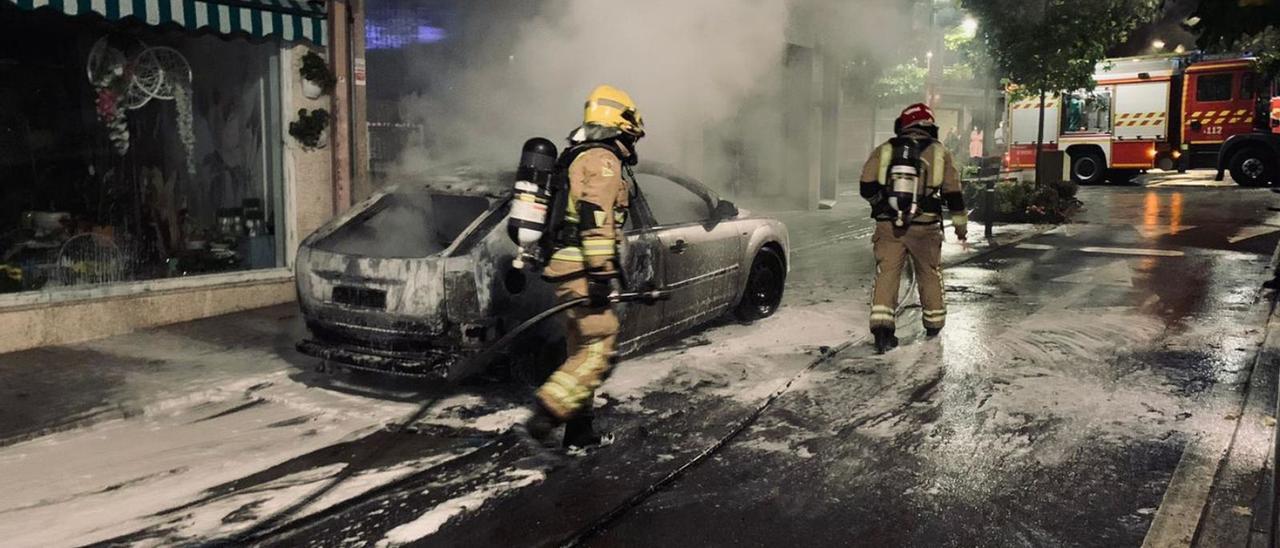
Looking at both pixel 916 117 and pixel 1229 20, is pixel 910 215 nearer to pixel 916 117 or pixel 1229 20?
pixel 916 117

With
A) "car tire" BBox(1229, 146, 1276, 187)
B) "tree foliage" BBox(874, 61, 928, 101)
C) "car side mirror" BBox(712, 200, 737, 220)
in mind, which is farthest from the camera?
"tree foliage" BBox(874, 61, 928, 101)

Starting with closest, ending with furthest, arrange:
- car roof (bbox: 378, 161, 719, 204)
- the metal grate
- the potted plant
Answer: the metal grate < car roof (bbox: 378, 161, 719, 204) < the potted plant

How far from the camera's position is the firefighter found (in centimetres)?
619

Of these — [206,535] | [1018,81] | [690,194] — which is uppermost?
[1018,81]

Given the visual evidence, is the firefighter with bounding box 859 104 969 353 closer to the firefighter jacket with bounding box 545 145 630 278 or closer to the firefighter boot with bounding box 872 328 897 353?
the firefighter boot with bounding box 872 328 897 353

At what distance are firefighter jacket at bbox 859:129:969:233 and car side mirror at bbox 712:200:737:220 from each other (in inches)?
37.4

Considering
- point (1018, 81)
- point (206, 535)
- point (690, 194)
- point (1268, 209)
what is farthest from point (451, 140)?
point (1268, 209)

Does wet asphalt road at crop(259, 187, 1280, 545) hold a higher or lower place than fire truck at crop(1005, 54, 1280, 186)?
lower

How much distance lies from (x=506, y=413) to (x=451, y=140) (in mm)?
3527

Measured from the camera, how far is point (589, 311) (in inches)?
165

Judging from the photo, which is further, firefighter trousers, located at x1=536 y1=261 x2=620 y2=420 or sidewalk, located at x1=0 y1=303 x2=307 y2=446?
sidewalk, located at x1=0 y1=303 x2=307 y2=446

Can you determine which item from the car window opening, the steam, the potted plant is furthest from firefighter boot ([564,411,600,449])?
the potted plant

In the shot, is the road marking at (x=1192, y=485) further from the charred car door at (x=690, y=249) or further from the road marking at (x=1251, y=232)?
the road marking at (x=1251, y=232)

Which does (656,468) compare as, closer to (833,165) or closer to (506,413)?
(506,413)
